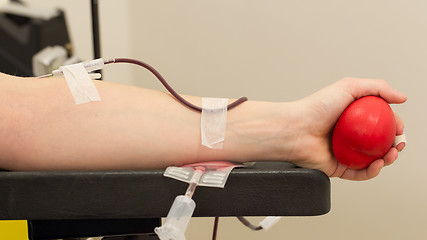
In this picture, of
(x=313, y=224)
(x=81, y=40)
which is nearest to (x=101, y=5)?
(x=81, y=40)

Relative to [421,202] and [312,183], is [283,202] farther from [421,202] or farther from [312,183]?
[421,202]

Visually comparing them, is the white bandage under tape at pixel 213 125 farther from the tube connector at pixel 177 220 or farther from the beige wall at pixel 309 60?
the beige wall at pixel 309 60

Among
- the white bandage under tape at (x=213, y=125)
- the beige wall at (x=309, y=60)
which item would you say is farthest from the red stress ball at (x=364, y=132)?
the beige wall at (x=309, y=60)

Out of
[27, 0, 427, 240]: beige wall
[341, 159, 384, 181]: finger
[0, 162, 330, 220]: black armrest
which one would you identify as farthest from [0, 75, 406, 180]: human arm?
[27, 0, 427, 240]: beige wall

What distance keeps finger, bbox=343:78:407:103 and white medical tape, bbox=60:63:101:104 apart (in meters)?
0.38

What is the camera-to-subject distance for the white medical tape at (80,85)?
73cm

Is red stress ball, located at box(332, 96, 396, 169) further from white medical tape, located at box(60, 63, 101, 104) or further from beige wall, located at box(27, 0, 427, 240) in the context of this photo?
beige wall, located at box(27, 0, 427, 240)

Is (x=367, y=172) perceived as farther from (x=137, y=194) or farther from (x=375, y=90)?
(x=137, y=194)

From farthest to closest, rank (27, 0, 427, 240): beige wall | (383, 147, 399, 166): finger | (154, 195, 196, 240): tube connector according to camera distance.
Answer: (27, 0, 427, 240): beige wall
(383, 147, 399, 166): finger
(154, 195, 196, 240): tube connector

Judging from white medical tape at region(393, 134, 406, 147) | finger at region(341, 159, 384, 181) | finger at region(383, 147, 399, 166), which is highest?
white medical tape at region(393, 134, 406, 147)

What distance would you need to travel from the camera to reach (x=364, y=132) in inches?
26.3

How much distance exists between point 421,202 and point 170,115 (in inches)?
37.7

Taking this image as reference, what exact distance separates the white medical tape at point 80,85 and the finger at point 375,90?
38 centimetres

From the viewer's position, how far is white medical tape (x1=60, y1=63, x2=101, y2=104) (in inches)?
28.9
